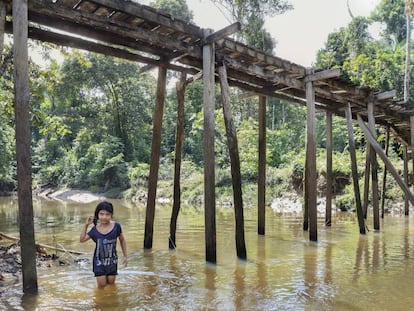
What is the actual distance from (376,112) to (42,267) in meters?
10.7

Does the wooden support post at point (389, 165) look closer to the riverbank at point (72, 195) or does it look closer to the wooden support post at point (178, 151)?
the wooden support post at point (178, 151)

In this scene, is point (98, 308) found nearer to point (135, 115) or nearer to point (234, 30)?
point (234, 30)

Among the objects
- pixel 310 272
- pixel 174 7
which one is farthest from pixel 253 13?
pixel 310 272

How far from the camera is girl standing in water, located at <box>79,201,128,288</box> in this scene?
17.2ft

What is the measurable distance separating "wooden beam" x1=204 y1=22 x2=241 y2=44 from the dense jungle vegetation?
44.3ft

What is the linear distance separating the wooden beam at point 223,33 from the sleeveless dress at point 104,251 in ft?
11.8

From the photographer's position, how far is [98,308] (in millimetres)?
4746

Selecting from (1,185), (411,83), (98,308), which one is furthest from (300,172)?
(1,185)

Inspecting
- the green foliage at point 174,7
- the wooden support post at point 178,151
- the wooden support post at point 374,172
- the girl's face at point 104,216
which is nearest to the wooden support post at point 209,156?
the wooden support post at point 178,151

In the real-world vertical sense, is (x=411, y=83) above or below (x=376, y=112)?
above

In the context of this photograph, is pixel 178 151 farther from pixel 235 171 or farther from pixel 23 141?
pixel 23 141

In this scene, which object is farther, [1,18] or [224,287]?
[224,287]

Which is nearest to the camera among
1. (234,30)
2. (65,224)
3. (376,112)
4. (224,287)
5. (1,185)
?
(224,287)

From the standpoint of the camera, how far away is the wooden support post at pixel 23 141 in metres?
4.87
